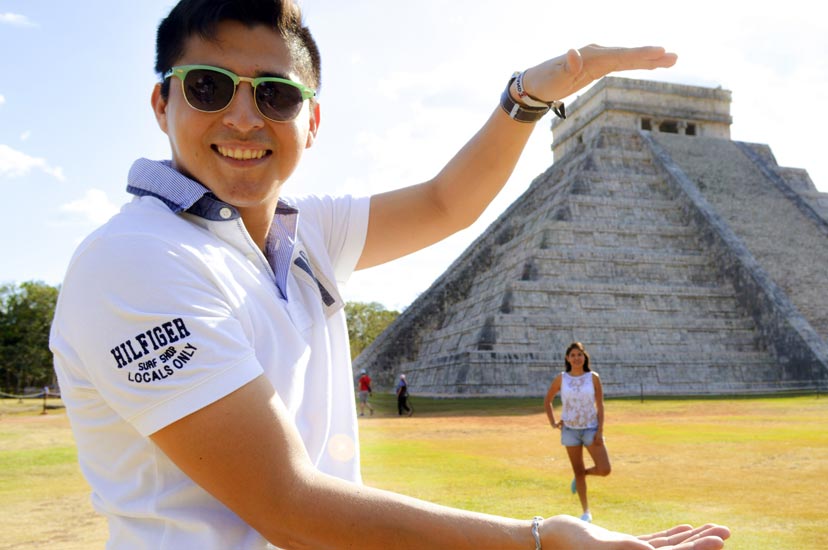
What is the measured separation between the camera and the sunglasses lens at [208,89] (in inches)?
71.7

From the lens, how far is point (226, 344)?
145 centimetres

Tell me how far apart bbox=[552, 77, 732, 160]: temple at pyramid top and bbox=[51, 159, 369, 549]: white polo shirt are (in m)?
32.6

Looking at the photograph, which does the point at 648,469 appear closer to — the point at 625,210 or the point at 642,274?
the point at 642,274

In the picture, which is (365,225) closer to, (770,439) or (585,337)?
(770,439)

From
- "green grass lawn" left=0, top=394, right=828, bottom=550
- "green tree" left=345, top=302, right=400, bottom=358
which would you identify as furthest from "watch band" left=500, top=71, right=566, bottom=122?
"green tree" left=345, top=302, right=400, bottom=358

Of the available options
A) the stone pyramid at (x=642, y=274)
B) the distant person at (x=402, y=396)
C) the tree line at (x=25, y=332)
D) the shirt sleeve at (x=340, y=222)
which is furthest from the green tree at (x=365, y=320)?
the shirt sleeve at (x=340, y=222)

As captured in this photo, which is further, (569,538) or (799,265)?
(799,265)

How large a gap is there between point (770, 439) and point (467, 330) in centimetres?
1389

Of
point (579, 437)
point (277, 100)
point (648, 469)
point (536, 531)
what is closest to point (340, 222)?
point (277, 100)

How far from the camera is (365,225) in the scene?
8.23ft

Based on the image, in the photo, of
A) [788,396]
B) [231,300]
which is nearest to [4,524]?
[231,300]

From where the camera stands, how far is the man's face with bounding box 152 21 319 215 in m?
1.84

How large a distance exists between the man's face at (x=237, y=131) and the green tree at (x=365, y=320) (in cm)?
6898

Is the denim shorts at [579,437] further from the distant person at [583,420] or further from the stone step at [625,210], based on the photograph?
the stone step at [625,210]
